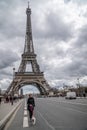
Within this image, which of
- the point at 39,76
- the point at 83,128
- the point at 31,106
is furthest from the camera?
the point at 39,76

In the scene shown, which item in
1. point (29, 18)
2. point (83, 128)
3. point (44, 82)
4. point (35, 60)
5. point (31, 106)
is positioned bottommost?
point (83, 128)

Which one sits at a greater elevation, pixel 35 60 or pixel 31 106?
pixel 35 60

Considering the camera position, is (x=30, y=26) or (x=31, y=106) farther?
(x=30, y=26)

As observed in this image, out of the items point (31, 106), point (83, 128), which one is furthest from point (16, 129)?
point (31, 106)

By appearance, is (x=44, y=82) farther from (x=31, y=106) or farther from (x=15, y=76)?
(x=31, y=106)

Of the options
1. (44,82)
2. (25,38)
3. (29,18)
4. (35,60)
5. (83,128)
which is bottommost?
(83,128)

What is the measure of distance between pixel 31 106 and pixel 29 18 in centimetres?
10885

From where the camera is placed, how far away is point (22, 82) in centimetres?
12231

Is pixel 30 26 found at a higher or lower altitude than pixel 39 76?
higher

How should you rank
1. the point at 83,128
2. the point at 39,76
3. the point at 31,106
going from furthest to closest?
the point at 39,76 < the point at 31,106 < the point at 83,128

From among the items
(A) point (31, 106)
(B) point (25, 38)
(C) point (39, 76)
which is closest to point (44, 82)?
(C) point (39, 76)

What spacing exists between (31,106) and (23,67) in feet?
349

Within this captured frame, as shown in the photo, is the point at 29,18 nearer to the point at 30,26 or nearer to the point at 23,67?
the point at 30,26

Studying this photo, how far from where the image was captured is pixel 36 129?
11953 millimetres
